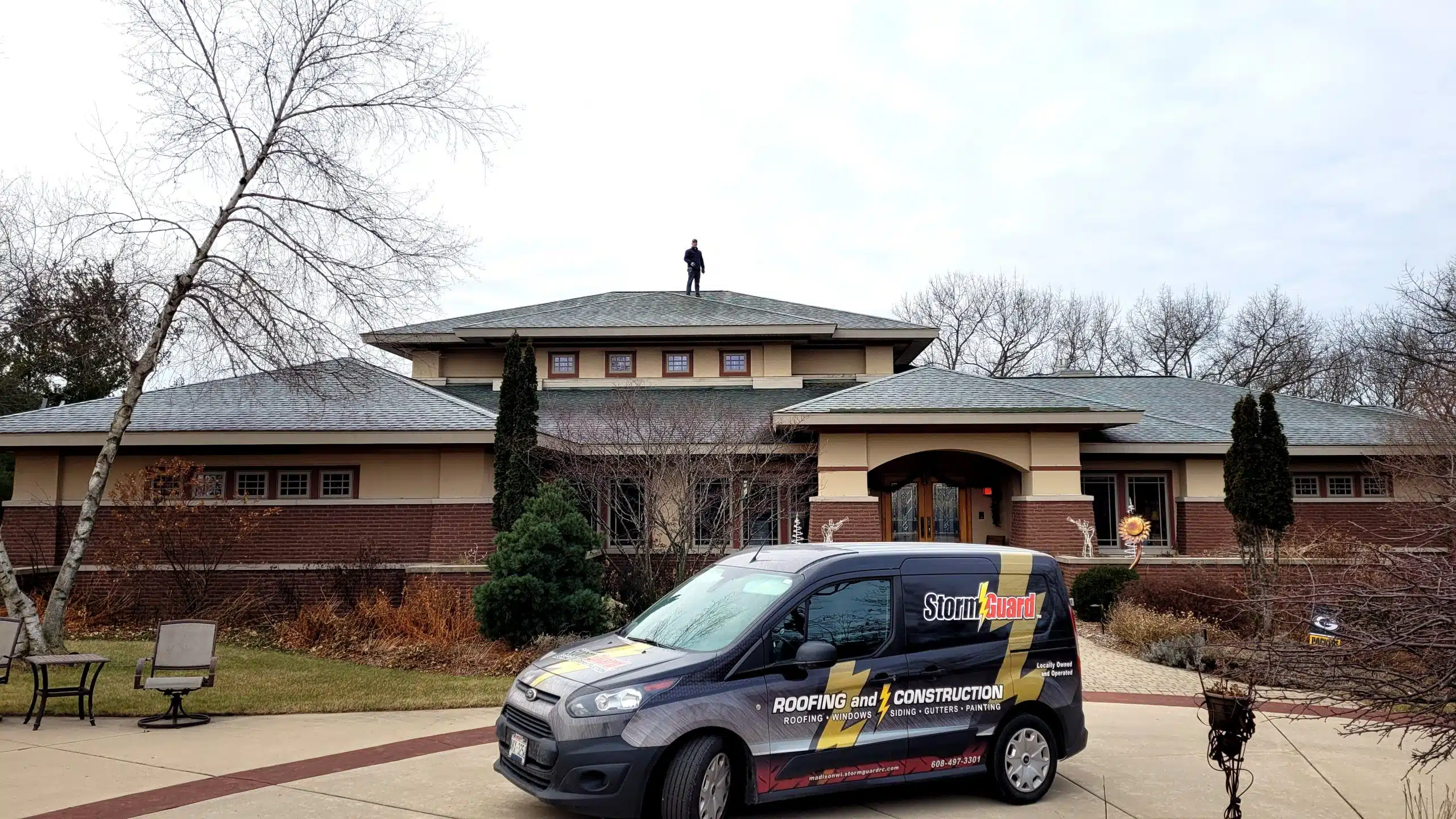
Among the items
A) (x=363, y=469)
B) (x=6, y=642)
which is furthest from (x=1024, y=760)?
(x=363, y=469)

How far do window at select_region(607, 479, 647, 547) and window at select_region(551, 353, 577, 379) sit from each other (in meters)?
5.52

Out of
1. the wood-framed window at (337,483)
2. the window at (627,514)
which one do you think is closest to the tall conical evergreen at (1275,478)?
the window at (627,514)

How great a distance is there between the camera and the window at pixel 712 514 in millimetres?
16188

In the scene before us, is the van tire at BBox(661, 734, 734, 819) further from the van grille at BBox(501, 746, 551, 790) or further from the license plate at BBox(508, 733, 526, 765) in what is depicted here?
the license plate at BBox(508, 733, 526, 765)

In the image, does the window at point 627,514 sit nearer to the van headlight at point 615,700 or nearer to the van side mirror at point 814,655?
the van side mirror at point 814,655

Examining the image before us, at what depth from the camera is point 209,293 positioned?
12.8m

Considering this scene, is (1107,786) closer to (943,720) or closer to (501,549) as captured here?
(943,720)

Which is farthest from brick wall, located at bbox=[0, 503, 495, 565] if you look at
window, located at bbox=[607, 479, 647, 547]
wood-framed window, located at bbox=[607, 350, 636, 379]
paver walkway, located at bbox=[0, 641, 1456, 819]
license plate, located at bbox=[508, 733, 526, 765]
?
license plate, located at bbox=[508, 733, 526, 765]

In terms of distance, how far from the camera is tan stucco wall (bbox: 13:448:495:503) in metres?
17.1

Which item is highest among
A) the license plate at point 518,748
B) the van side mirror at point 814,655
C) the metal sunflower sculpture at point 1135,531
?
the metal sunflower sculpture at point 1135,531

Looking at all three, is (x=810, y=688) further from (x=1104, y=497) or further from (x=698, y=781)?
(x=1104, y=497)

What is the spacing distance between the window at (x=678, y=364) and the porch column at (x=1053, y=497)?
8.34 metres

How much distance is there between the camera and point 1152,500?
20.8 meters

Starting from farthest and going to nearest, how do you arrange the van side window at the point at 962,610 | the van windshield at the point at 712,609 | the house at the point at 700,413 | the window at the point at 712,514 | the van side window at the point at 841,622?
the house at the point at 700,413 < the window at the point at 712,514 < the van side window at the point at 962,610 < the van windshield at the point at 712,609 < the van side window at the point at 841,622
